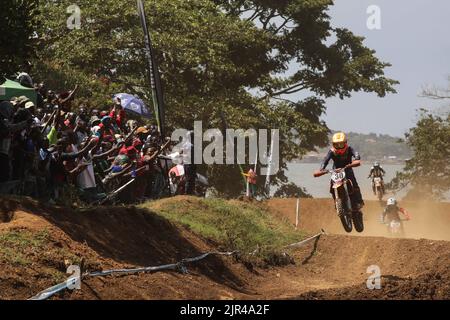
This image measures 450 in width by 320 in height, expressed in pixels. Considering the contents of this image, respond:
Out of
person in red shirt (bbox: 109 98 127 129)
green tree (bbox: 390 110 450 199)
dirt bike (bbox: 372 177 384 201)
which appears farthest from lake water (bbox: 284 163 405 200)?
person in red shirt (bbox: 109 98 127 129)

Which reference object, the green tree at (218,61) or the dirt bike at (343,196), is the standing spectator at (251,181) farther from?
the dirt bike at (343,196)

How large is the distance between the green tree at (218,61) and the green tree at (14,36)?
9.76 metres

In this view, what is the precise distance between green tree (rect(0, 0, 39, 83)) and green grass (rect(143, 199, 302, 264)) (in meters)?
5.88

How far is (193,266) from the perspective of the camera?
52.0ft

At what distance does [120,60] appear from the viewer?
111ft

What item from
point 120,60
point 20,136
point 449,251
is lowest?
point 449,251

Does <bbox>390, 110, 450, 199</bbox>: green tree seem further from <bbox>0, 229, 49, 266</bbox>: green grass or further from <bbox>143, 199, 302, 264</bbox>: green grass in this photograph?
<bbox>0, 229, 49, 266</bbox>: green grass

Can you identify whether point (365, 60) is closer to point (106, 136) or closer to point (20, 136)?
point (106, 136)

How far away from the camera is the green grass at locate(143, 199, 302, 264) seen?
19.6 metres

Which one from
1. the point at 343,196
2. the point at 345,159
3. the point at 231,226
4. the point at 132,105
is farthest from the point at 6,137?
the point at 132,105

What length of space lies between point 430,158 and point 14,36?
35.7 m

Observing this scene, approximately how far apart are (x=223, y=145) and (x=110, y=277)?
83.2ft
